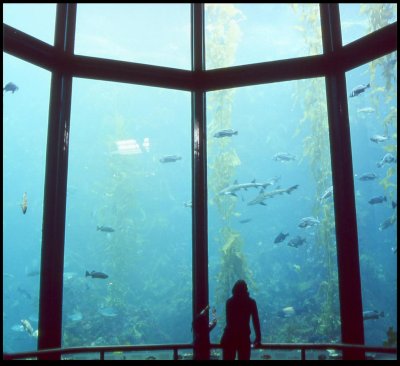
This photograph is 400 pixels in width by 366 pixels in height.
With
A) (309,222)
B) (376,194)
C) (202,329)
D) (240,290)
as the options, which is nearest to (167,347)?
(202,329)

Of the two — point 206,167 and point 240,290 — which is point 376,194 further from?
point 240,290

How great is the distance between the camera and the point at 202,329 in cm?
309

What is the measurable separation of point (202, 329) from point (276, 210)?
35715 mm

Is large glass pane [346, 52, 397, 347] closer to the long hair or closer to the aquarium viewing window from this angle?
the aquarium viewing window

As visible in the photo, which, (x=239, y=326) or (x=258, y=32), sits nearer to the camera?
(x=239, y=326)

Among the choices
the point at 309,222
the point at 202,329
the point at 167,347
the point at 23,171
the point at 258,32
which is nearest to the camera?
the point at 202,329

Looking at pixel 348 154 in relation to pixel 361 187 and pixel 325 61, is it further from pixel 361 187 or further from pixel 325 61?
pixel 361 187

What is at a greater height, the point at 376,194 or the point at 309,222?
the point at 376,194

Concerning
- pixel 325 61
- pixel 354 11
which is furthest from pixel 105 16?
pixel 325 61

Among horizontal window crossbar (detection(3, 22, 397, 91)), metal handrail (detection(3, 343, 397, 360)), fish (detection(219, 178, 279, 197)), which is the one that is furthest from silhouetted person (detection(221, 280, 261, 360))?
fish (detection(219, 178, 279, 197))

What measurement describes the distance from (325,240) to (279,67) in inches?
214

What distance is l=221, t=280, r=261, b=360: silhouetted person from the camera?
8.15ft

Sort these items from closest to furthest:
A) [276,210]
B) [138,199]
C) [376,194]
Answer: [376,194]
[138,199]
[276,210]

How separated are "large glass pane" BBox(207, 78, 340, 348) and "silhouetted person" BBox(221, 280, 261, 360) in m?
2.54
